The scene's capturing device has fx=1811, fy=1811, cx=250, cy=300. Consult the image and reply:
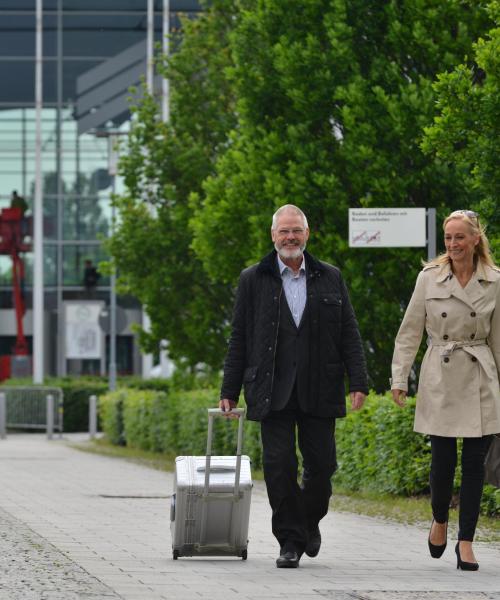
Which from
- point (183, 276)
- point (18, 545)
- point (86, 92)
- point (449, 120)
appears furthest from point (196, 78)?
point (86, 92)

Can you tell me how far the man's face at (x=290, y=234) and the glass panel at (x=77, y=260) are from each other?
41800 millimetres

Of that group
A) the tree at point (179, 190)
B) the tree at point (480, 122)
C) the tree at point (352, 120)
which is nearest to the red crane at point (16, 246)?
the tree at point (179, 190)

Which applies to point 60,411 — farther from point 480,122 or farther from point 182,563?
point 182,563

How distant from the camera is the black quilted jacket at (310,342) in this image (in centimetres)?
913

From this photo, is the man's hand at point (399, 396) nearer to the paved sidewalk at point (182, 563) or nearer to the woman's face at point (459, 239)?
the woman's face at point (459, 239)

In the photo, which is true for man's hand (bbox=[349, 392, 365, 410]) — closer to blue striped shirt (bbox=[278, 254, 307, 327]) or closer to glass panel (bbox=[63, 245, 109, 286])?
blue striped shirt (bbox=[278, 254, 307, 327])

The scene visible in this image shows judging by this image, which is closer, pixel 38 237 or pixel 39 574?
pixel 39 574

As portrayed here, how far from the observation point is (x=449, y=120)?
13.2 m

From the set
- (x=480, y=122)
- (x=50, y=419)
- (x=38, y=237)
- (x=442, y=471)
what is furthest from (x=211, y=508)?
(x=38, y=237)

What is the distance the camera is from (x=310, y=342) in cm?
919

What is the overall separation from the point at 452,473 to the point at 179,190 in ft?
57.4

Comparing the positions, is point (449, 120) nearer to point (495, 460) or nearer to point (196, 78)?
point (495, 460)

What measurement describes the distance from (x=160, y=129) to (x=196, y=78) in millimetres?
911

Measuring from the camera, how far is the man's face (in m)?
9.13
